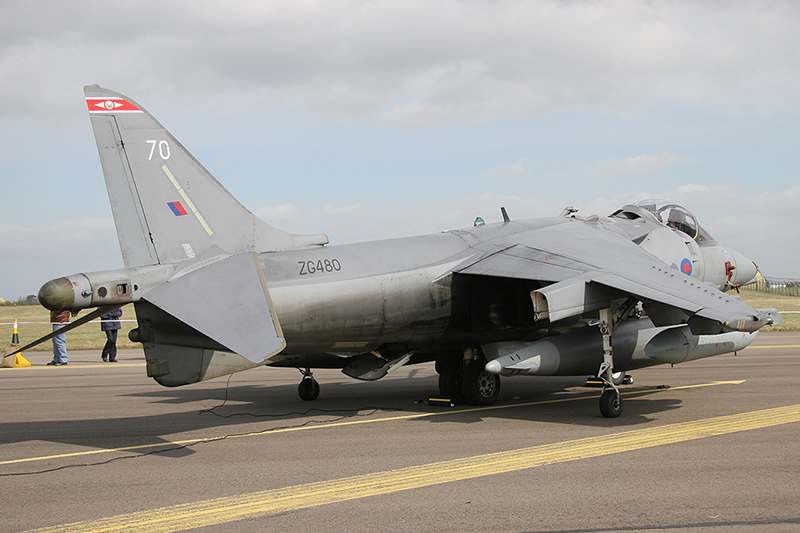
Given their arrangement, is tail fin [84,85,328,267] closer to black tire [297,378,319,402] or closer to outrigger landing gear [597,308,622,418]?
black tire [297,378,319,402]

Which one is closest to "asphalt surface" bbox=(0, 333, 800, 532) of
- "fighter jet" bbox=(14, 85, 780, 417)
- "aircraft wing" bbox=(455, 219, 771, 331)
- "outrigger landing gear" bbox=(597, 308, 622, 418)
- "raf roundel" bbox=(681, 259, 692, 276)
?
"outrigger landing gear" bbox=(597, 308, 622, 418)

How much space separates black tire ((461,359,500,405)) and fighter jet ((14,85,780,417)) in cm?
3

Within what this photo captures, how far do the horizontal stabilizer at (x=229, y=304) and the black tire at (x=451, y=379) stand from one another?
503 cm

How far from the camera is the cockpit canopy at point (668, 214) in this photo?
48.3 ft

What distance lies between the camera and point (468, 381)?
1204 centimetres

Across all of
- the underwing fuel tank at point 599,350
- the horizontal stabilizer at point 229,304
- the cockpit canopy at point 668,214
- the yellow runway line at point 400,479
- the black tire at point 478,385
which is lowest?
the yellow runway line at point 400,479

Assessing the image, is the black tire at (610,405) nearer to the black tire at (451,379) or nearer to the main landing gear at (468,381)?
the main landing gear at (468,381)

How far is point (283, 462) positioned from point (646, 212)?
10.1 m

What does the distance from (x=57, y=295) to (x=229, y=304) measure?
199 cm

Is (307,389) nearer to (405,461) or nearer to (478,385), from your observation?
(478,385)

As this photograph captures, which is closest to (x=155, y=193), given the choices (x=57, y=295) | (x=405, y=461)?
(x=57, y=295)

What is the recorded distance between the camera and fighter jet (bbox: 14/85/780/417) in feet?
28.5

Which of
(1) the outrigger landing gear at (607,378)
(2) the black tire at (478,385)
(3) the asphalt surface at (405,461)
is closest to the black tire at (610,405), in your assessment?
(1) the outrigger landing gear at (607,378)

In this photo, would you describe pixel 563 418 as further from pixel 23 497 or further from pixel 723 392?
pixel 23 497
